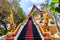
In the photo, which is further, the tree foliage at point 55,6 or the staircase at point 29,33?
the tree foliage at point 55,6

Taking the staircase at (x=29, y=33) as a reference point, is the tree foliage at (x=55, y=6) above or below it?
above

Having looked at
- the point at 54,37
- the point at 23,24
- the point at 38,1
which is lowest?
the point at 54,37

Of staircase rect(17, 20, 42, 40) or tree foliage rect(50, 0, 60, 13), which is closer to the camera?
staircase rect(17, 20, 42, 40)

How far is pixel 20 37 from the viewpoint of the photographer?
20.9 ft

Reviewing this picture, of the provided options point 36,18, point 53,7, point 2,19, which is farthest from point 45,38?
point 2,19

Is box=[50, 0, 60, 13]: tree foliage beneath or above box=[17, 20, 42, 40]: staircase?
above

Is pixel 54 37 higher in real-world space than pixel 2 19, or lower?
lower

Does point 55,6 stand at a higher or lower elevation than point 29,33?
higher

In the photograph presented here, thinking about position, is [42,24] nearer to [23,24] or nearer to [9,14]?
[23,24]

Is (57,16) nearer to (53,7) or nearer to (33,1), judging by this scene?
(53,7)

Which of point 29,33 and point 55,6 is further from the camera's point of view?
point 55,6

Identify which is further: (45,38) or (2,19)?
(2,19)

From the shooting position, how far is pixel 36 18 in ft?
21.6

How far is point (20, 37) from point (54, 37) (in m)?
0.97
